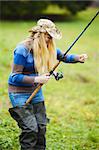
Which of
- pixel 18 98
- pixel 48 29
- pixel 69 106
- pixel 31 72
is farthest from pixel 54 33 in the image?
pixel 69 106

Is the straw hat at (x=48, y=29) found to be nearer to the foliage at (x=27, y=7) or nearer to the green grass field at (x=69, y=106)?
the green grass field at (x=69, y=106)

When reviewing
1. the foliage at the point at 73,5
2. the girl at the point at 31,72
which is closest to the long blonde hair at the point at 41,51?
the girl at the point at 31,72

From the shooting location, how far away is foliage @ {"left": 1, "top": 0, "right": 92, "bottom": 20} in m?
30.0

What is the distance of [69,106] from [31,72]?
569cm

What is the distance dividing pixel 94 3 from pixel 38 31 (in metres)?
35.2

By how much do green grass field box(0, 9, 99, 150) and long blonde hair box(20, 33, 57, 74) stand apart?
146cm

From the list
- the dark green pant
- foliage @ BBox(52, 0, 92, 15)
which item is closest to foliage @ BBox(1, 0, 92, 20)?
foliage @ BBox(52, 0, 92, 15)

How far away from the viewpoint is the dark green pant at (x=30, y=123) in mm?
5730

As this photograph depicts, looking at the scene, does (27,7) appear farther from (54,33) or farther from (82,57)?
(54,33)

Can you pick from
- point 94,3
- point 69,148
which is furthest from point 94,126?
point 94,3

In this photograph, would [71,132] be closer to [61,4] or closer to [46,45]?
[46,45]

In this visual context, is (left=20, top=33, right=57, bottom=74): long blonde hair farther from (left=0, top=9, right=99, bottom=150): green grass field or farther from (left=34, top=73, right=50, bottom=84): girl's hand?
(left=0, top=9, right=99, bottom=150): green grass field

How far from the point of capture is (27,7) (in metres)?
30.7

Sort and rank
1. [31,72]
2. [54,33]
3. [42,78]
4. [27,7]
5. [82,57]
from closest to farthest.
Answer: [42,78], [54,33], [31,72], [82,57], [27,7]
